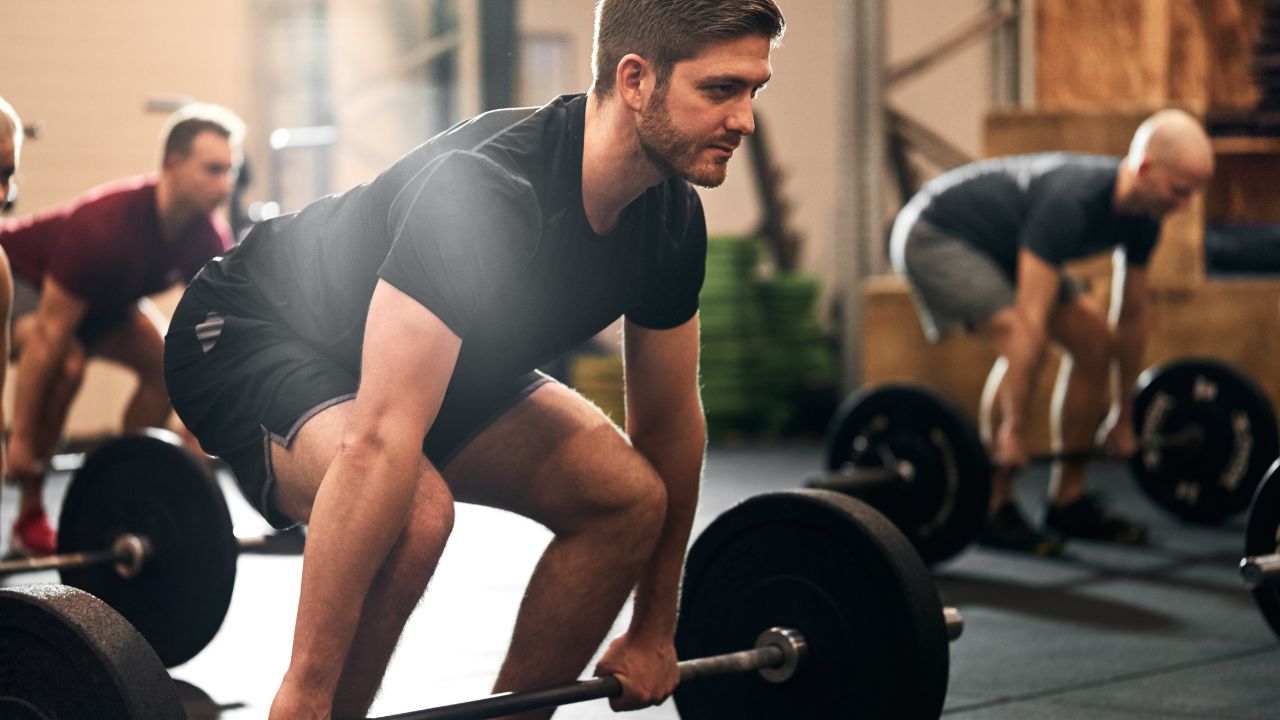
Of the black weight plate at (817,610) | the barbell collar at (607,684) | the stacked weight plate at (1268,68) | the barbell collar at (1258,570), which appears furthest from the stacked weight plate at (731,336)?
the barbell collar at (607,684)

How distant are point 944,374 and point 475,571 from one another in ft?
8.03

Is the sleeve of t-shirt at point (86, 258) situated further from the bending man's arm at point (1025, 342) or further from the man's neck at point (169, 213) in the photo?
the bending man's arm at point (1025, 342)

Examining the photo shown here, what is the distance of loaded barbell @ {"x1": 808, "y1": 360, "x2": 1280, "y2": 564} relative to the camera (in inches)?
143

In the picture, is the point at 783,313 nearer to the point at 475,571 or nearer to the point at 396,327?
the point at 475,571

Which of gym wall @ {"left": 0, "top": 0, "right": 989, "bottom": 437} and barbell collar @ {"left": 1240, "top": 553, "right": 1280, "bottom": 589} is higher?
gym wall @ {"left": 0, "top": 0, "right": 989, "bottom": 437}

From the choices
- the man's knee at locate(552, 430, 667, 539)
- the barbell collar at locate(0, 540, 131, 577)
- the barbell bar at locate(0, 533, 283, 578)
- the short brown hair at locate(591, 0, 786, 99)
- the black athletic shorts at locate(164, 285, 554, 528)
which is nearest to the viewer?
the short brown hair at locate(591, 0, 786, 99)

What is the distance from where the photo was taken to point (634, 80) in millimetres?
1559

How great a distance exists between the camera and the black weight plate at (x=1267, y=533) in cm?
245

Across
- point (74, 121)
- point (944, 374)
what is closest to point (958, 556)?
point (944, 374)

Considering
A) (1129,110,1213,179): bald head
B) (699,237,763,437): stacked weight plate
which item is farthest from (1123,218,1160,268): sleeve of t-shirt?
(699,237,763,437): stacked weight plate

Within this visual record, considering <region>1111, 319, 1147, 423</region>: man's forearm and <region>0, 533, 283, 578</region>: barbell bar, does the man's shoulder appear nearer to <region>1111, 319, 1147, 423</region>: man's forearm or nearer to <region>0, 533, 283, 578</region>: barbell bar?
<region>0, 533, 283, 578</region>: barbell bar

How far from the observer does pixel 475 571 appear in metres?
3.67

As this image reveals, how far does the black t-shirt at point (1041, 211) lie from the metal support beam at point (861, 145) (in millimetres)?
2380

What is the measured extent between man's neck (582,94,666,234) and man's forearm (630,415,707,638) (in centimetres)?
29
